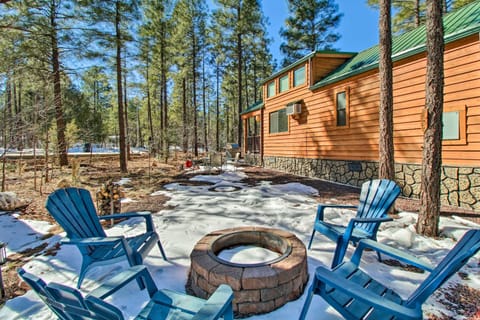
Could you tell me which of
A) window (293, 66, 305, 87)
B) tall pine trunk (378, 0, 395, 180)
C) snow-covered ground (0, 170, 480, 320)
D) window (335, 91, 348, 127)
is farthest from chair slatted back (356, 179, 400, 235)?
window (293, 66, 305, 87)

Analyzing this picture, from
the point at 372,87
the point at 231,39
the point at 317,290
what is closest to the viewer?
the point at 317,290

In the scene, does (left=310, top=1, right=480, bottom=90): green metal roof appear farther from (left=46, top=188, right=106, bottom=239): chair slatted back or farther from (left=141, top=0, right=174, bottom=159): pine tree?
(left=141, top=0, right=174, bottom=159): pine tree

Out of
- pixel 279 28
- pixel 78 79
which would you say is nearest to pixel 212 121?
pixel 279 28

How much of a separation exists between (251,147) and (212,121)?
82.1 feet

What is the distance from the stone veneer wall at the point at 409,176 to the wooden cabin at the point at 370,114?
0.01 m

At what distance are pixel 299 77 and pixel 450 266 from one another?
8983 millimetres

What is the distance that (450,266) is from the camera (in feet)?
4.08

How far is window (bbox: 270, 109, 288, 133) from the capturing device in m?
10.4

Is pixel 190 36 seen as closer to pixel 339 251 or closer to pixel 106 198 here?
pixel 106 198

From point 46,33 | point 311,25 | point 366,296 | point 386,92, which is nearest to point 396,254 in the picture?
point 366,296

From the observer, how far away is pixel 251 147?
13992 millimetres

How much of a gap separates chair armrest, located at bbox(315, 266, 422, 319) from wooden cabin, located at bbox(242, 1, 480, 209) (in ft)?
8.96

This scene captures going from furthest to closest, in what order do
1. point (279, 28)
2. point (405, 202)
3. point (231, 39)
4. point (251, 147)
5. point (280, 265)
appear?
point (279, 28) < point (231, 39) < point (251, 147) < point (405, 202) < point (280, 265)

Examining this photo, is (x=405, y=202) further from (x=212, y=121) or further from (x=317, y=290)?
(x=212, y=121)
